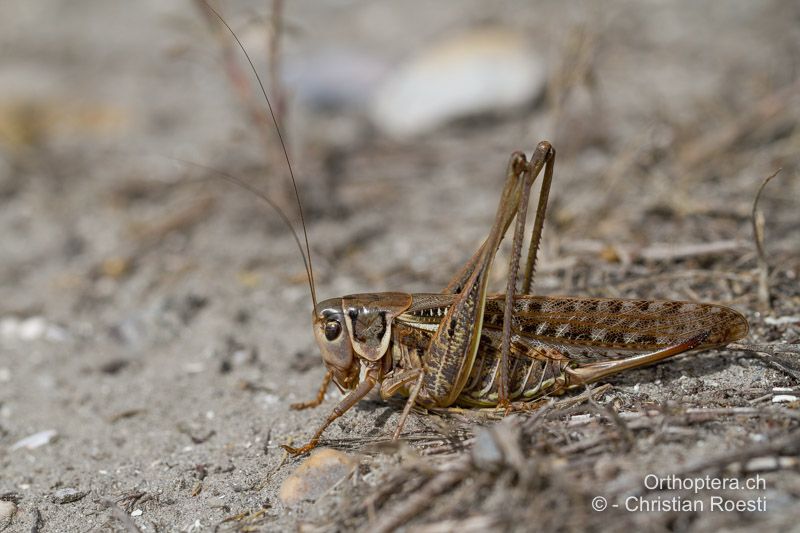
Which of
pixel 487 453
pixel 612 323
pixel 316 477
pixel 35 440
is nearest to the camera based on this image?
pixel 487 453

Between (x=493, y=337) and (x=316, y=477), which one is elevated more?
(x=493, y=337)

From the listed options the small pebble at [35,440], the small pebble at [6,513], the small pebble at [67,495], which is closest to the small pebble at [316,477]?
the small pebble at [67,495]

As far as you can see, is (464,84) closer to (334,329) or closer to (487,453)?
(334,329)

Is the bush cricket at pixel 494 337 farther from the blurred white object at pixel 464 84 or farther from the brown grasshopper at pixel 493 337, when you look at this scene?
the blurred white object at pixel 464 84

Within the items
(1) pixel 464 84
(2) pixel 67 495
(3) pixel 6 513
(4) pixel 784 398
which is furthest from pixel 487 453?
(1) pixel 464 84

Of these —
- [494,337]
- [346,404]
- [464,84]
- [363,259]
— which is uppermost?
[464,84]

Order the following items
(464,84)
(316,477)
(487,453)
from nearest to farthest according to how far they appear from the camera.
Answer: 1. (487,453)
2. (316,477)
3. (464,84)

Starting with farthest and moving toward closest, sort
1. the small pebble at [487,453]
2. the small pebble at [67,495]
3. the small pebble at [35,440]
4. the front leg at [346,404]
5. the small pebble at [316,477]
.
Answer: the small pebble at [35,440], the small pebble at [67,495], the front leg at [346,404], the small pebble at [316,477], the small pebble at [487,453]
